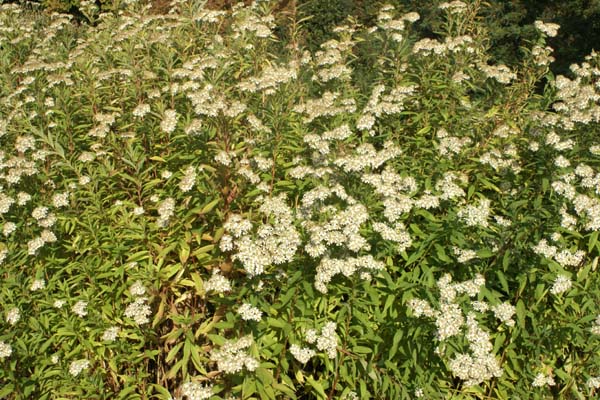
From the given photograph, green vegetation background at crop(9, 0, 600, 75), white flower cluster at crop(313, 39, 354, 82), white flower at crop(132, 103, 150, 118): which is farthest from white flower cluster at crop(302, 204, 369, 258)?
green vegetation background at crop(9, 0, 600, 75)

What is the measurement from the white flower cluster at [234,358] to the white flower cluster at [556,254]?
1.86 m

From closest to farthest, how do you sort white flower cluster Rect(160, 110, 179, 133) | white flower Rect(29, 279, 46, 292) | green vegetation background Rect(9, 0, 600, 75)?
white flower Rect(29, 279, 46, 292) → white flower cluster Rect(160, 110, 179, 133) → green vegetation background Rect(9, 0, 600, 75)

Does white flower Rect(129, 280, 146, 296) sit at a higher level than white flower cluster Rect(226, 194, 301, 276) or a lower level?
lower

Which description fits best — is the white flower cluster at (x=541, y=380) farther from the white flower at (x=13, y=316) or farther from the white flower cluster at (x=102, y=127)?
the white flower cluster at (x=102, y=127)

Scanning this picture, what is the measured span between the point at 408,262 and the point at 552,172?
1243 millimetres

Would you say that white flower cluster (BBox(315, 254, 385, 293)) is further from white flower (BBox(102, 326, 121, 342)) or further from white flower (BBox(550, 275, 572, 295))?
white flower (BBox(102, 326, 121, 342))

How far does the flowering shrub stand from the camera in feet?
10.1

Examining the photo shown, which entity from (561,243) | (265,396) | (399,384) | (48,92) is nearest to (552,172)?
(561,243)

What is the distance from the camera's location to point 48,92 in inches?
185

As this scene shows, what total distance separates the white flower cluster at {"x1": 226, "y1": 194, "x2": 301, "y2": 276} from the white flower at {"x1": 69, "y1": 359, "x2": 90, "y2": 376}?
1201 millimetres

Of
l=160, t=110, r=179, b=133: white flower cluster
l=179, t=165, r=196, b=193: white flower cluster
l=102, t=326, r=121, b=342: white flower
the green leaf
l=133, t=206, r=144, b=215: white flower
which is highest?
l=160, t=110, r=179, b=133: white flower cluster

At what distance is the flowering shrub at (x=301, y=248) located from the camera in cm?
307

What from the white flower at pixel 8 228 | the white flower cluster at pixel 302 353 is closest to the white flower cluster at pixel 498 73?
the white flower cluster at pixel 302 353

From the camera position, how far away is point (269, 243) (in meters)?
2.95
